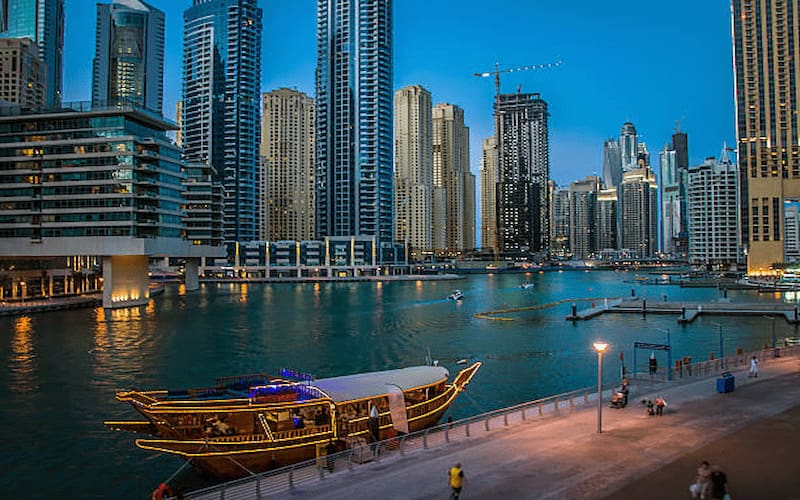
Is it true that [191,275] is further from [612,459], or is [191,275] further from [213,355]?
[612,459]

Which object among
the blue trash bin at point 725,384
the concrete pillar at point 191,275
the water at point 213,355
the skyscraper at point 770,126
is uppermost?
the skyscraper at point 770,126

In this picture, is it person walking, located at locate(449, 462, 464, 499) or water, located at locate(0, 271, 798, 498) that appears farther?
water, located at locate(0, 271, 798, 498)

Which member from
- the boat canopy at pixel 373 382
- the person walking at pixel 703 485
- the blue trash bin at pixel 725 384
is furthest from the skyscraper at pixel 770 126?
the person walking at pixel 703 485

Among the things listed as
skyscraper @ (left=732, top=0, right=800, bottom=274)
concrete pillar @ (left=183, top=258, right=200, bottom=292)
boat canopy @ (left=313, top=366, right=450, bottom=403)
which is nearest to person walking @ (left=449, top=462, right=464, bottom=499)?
boat canopy @ (left=313, top=366, right=450, bottom=403)

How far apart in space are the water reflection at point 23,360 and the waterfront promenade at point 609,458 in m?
36.9

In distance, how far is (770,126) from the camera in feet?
650

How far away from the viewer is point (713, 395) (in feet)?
105

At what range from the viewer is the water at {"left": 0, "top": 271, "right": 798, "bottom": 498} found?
30.8 metres

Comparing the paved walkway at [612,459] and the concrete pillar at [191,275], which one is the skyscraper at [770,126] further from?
the paved walkway at [612,459]

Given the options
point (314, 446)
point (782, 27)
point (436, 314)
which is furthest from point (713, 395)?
point (782, 27)

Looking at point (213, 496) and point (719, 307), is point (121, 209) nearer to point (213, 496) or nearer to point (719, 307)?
point (213, 496)

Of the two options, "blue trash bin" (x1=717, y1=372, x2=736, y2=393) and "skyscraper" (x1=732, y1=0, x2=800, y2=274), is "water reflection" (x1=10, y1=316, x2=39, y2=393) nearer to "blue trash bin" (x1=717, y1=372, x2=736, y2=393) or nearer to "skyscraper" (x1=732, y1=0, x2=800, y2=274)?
"blue trash bin" (x1=717, y1=372, x2=736, y2=393)

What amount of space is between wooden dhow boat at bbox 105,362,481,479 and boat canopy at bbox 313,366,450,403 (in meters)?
0.05

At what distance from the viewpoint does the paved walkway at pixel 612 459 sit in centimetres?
1901
